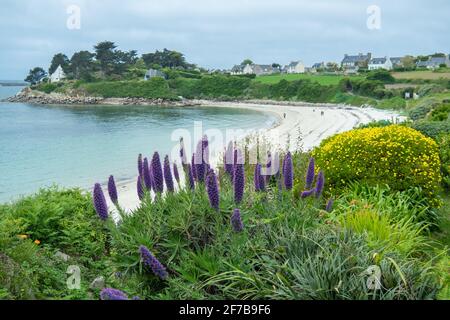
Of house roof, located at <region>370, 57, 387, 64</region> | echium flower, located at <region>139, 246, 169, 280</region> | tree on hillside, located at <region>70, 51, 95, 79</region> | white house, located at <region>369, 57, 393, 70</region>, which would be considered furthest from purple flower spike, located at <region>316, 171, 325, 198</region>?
house roof, located at <region>370, 57, 387, 64</region>

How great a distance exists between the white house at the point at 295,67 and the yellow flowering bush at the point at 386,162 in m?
130

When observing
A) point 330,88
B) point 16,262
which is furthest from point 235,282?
point 330,88

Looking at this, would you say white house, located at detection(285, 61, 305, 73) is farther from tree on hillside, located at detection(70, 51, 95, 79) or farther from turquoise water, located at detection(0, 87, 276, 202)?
turquoise water, located at detection(0, 87, 276, 202)

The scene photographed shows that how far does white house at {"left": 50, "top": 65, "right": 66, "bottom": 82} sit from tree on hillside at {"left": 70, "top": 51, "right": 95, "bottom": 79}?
653 cm

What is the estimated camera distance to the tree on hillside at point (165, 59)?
120000 mm

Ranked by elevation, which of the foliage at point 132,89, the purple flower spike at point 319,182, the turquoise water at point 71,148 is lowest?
the turquoise water at point 71,148

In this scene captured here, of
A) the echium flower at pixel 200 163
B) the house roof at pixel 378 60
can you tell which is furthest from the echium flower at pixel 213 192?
the house roof at pixel 378 60

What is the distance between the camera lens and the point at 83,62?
113 meters

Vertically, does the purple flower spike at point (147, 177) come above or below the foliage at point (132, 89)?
below

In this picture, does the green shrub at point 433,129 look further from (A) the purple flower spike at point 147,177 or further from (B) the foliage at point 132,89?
(B) the foliage at point 132,89

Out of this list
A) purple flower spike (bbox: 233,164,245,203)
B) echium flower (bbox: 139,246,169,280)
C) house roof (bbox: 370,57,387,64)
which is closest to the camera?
echium flower (bbox: 139,246,169,280)

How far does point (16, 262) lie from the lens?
5.38 m

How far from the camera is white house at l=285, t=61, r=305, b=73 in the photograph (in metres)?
136
